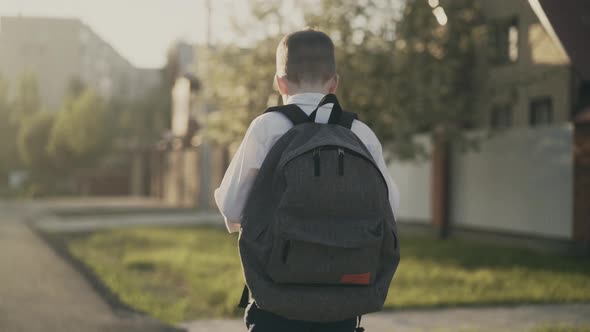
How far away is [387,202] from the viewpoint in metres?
2.61

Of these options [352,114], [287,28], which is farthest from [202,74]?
[352,114]

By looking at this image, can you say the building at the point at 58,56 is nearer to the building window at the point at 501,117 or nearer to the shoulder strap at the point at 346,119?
the building window at the point at 501,117

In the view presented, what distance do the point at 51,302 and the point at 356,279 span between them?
257 inches

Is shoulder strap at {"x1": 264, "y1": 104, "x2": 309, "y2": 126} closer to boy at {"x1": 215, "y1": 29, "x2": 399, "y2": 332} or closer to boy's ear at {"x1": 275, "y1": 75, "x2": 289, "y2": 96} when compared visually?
boy at {"x1": 215, "y1": 29, "x2": 399, "y2": 332}

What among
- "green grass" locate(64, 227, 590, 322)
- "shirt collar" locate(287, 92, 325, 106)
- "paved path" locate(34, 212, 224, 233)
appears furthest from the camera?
"paved path" locate(34, 212, 224, 233)

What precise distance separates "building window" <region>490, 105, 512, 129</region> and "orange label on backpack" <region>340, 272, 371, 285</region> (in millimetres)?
14224

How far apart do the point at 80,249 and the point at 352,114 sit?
1284 cm

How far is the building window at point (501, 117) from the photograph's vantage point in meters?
16.4

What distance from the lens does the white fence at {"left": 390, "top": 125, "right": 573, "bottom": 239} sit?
13.7 m

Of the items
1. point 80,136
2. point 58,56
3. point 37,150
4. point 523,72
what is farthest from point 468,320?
point 58,56

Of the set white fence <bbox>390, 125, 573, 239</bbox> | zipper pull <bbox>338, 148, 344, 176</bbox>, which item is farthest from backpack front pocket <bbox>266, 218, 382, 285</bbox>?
white fence <bbox>390, 125, 573, 239</bbox>

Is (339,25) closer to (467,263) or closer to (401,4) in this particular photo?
(401,4)

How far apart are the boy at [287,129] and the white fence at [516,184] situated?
11.5 metres

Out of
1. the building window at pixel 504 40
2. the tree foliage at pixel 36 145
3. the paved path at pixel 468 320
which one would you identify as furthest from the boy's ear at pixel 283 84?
the tree foliage at pixel 36 145
